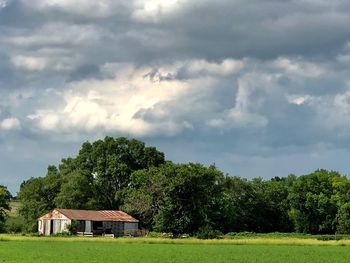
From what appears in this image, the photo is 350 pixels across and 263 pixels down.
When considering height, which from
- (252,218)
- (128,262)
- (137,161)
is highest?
(137,161)

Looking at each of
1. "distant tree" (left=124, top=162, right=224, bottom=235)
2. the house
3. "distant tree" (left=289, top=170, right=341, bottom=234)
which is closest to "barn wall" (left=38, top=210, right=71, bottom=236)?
the house

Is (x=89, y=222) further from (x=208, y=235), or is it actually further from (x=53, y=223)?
(x=208, y=235)

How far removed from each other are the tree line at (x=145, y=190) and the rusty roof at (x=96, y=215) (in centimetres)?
203

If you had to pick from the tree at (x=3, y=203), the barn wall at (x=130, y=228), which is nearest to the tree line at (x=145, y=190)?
the tree at (x=3, y=203)

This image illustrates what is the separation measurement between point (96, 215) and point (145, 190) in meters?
18.8

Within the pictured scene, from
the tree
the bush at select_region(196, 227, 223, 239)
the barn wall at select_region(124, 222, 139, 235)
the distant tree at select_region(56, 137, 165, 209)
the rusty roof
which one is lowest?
the bush at select_region(196, 227, 223, 239)

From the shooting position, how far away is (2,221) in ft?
422

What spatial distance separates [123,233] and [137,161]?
26121 millimetres

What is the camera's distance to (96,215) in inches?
4596

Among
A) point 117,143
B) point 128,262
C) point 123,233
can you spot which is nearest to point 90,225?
point 123,233

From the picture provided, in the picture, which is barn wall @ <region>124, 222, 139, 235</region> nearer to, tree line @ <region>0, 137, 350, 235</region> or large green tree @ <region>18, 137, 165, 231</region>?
tree line @ <region>0, 137, 350, 235</region>

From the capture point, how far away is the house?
113 metres

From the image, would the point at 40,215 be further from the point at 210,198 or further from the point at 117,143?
the point at 210,198

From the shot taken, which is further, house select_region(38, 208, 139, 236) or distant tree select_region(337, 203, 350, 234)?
distant tree select_region(337, 203, 350, 234)
